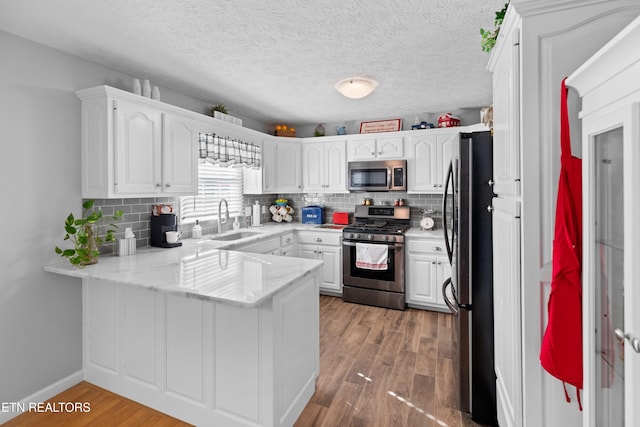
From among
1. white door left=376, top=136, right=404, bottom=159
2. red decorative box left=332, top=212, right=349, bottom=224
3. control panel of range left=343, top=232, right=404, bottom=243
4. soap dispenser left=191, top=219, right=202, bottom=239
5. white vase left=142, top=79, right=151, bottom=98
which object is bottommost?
control panel of range left=343, top=232, right=404, bottom=243

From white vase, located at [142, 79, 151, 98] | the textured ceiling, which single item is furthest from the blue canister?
white vase, located at [142, 79, 151, 98]

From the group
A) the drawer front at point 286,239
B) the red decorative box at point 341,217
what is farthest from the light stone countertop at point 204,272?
the red decorative box at point 341,217

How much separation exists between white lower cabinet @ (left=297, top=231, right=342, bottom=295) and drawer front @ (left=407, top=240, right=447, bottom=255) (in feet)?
3.03

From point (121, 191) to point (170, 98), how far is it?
4.04ft

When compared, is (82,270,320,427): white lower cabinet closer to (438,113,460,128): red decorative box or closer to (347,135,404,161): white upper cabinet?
(347,135,404,161): white upper cabinet

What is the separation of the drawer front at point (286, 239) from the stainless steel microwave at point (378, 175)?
3.47 ft

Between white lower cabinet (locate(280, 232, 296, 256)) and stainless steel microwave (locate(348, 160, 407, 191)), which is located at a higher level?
stainless steel microwave (locate(348, 160, 407, 191))

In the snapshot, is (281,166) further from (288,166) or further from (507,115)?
(507,115)

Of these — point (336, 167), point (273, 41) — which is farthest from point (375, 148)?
point (273, 41)

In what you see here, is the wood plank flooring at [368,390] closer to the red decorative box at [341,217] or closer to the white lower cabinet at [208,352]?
the white lower cabinet at [208,352]

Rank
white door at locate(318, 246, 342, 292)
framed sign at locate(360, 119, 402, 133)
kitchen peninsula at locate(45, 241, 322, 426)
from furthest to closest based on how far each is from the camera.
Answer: framed sign at locate(360, 119, 402, 133) → white door at locate(318, 246, 342, 292) → kitchen peninsula at locate(45, 241, 322, 426)

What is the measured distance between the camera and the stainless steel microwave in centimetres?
404

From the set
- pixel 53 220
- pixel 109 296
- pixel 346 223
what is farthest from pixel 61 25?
pixel 346 223

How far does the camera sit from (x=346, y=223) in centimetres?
462
